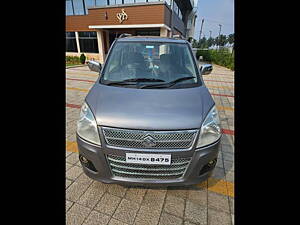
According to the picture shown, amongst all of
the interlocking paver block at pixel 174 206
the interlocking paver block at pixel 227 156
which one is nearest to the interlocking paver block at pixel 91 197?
the interlocking paver block at pixel 174 206

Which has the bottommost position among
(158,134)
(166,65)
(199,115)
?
(158,134)

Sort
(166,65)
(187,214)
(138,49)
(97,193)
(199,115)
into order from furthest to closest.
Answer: (138,49) → (166,65) → (97,193) → (187,214) → (199,115)

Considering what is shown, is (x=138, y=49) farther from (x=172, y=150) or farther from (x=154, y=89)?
(x=172, y=150)

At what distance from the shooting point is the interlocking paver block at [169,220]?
1.72m

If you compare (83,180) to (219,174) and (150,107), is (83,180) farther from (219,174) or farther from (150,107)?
(219,174)

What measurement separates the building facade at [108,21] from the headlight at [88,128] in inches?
535

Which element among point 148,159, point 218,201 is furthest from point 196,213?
point 148,159

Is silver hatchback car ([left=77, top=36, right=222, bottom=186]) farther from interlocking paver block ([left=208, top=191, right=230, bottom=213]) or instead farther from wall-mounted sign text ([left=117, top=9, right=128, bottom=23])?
wall-mounted sign text ([left=117, top=9, right=128, bottom=23])

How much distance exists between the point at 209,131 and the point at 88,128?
4.07 feet

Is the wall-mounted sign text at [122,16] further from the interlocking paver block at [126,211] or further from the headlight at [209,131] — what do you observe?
the interlocking paver block at [126,211]

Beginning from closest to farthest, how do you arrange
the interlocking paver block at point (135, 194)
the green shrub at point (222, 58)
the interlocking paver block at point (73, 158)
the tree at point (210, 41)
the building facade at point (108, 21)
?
the interlocking paver block at point (135, 194) → the interlocking paver block at point (73, 158) → the building facade at point (108, 21) → the green shrub at point (222, 58) → the tree at point (210, 41)
